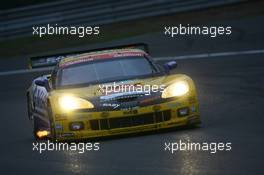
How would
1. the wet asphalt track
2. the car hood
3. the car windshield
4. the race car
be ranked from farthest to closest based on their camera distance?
1. the car windshield
2. the car hood
3. the race car
4. the wet asphalt track

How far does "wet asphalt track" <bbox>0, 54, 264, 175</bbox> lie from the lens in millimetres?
8711

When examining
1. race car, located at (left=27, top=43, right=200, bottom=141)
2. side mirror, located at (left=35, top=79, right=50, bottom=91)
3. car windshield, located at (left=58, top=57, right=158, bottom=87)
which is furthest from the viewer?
side mirror, located at (left=35, top=79, right=50, bottom=91)

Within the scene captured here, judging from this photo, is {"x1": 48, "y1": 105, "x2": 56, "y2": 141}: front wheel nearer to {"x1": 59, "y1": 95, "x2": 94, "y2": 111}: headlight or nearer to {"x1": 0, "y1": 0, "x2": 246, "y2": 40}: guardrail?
{"x1": 59, "y1": 95, "x2": 94, "y2": 111}: headlight

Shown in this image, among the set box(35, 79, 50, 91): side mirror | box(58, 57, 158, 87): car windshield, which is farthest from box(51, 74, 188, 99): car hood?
box(35, 79, 50, 91): side mirror

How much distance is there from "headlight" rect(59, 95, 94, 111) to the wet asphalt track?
1.65 feet

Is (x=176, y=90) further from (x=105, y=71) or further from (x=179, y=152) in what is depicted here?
(x=179, y=152)

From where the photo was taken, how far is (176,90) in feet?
37.6

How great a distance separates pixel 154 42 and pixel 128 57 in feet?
37.7

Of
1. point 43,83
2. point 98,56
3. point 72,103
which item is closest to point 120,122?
point 72,103

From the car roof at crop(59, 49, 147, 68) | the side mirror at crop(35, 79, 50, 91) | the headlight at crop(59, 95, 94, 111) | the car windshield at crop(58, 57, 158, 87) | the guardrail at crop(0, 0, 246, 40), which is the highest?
the guardrail at crop(0, 0, 246, 40)

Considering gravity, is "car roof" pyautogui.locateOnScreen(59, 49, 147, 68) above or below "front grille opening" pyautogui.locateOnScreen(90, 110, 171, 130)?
above

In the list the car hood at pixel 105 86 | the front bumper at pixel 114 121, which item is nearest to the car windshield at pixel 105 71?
the car hood at pixel 105 86

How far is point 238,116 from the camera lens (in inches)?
503

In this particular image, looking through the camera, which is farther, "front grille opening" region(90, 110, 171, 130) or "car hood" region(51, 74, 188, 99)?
"car hood" region(51, 74, 188, 99)
